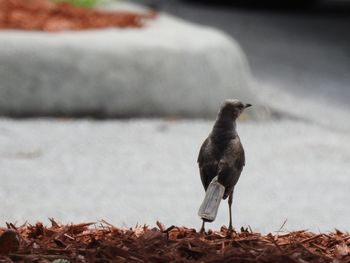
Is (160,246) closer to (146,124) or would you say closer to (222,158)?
(222,158)

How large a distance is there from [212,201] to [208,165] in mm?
219

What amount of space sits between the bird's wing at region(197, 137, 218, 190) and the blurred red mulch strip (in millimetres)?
6922

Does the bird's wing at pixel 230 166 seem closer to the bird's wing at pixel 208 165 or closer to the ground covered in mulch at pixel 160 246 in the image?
A: the bird's wing at pixel 208 165

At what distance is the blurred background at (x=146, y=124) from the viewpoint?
6.30 meters

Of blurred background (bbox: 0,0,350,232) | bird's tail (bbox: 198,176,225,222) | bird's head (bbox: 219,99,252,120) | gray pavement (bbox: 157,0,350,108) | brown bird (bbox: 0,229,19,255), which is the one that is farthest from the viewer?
gray pavement (bbox: 157,0,350,108)

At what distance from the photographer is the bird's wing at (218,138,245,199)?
3.29m

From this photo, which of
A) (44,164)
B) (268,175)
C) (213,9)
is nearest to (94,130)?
(44,164)

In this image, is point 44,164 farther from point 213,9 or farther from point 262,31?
point 213,9

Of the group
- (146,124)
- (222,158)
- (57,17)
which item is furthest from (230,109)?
(57,17)

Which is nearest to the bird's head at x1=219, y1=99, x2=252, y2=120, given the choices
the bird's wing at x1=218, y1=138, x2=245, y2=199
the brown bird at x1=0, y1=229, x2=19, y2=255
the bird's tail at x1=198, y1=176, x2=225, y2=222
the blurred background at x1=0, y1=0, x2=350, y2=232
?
the bird's wing at x1=218, y1=138, x2=245, y2=199

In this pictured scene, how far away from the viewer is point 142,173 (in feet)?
23.6

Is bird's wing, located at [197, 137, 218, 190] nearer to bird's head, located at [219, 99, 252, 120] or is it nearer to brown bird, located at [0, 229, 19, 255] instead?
bird's head, located at [219, 99, 252, 120]

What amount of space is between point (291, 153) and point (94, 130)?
5.80ft

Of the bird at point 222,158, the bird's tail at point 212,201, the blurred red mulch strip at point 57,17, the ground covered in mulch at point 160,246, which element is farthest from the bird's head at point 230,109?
the blurred red mulch strip at point 57,17
